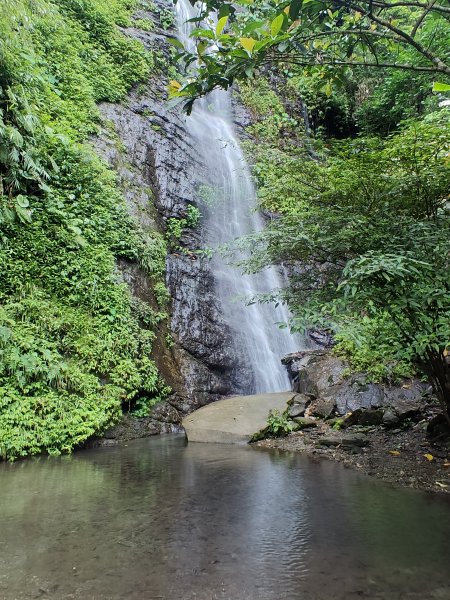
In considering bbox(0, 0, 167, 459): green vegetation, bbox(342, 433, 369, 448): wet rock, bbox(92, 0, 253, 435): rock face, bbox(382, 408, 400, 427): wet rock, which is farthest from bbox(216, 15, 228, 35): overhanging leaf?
bbox(92, 0, 253, 435): rock face

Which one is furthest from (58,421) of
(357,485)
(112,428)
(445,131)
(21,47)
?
(21,47)

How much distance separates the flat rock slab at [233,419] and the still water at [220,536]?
1.97m

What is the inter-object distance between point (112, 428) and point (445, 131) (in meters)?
6.54

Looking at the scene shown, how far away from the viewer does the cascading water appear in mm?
10859

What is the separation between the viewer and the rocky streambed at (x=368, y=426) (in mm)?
4695

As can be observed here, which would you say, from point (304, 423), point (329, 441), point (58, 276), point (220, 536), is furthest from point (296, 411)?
point (58, 276)

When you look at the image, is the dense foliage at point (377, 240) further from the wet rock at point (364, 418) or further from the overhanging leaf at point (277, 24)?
the wet rock at point (364, 418)

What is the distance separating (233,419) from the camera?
7.39 metres

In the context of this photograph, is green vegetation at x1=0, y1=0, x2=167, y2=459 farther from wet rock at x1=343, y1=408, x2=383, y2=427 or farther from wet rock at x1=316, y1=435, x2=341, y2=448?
wet rock at x1=343, y1=408, x2=383, y2=427

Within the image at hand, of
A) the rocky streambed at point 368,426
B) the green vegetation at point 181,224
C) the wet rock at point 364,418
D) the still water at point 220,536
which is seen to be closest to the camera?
the still water at point 220,536

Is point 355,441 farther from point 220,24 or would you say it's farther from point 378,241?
point 220,24

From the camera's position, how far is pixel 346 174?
4.08 metres

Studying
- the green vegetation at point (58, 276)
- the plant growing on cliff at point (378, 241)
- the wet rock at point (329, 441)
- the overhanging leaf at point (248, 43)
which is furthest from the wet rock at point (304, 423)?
the overhanging leaf at point (248, 43)

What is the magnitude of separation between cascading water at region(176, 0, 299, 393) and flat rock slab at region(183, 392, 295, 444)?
228 cm
